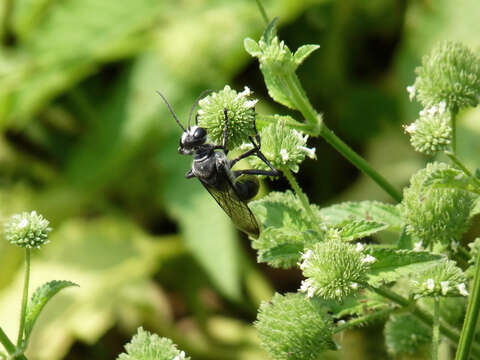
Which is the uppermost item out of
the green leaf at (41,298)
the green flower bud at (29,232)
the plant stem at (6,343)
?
the green flower bud at (29,232)

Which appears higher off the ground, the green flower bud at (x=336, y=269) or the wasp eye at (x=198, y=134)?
the wasp eye at (x=198, y=134)

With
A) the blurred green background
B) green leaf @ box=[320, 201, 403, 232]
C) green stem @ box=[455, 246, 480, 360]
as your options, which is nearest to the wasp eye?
green leaf @ box=[320, 201, 403, 232]

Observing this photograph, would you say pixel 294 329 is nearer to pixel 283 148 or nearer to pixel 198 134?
pixel 283 148

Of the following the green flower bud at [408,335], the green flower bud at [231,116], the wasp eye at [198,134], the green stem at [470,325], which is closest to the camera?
the green stem at [470,325]

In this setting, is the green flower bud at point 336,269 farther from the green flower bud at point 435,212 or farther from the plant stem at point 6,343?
the plant stem at point 6,343

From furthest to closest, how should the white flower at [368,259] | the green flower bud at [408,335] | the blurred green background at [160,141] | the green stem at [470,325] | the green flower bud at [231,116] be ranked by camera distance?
the blurred green background at [160,141], the green flower bud at [408,335], the green flower bud at [231,116], the white flower at [368,259], the green stem at [470,325]

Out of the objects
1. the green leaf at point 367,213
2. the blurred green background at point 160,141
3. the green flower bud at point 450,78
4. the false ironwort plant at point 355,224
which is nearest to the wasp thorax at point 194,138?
the false ironwort plant at point 355,224

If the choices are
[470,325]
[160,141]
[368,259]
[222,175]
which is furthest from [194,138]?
[160,141]
